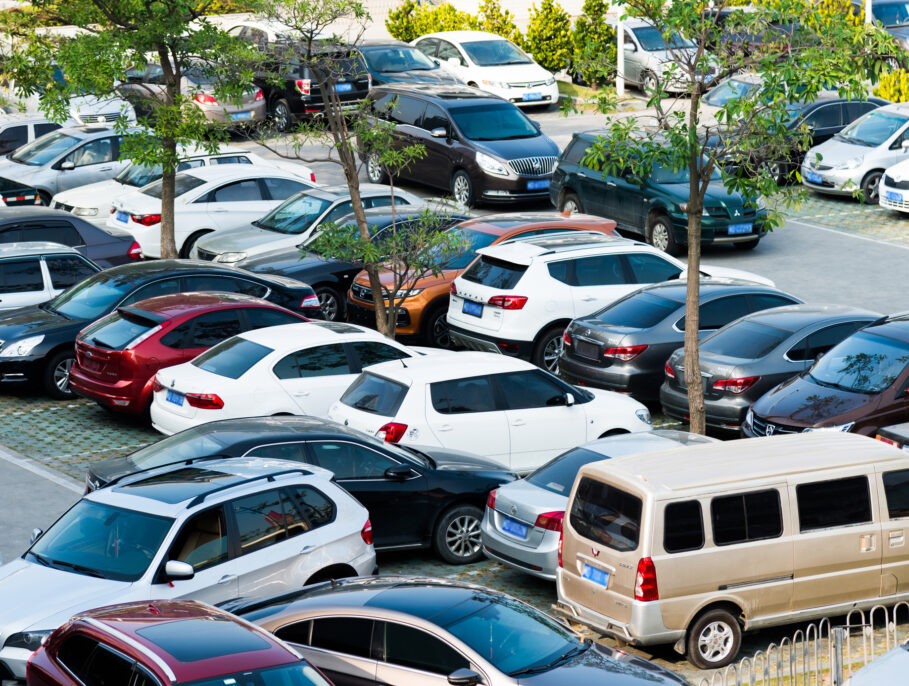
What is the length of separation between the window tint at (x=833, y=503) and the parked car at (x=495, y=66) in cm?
2174

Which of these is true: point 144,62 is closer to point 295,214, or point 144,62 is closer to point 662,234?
point 295,214

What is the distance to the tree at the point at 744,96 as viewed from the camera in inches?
505

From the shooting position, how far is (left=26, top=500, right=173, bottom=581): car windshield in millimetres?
9086

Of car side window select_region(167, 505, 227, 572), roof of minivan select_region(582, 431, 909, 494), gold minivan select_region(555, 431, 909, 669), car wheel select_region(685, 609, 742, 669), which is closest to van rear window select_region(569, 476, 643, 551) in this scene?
gold minivan select_region(555, 431, 909, 669)

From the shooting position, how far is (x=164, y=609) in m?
7.59

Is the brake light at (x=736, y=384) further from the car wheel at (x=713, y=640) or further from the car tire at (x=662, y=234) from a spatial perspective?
the car tire at (x=662, y=234)

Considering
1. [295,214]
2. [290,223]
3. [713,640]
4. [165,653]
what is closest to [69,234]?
[290,223]

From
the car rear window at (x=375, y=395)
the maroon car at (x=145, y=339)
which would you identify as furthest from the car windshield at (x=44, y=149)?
the car rear window at (x=375, y=395)

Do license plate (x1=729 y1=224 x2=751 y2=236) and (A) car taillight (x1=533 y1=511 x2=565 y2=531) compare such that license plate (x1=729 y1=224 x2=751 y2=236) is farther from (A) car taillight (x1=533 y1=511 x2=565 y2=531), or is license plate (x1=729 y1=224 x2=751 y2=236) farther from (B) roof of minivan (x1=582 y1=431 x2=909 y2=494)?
(A) car taillight (x1=533 y1=511 x2=565 y2=531)

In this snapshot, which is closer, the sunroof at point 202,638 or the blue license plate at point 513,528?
the sunroof at point 202,638

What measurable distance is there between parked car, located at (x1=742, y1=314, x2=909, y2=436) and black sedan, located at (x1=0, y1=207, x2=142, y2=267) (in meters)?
10.9

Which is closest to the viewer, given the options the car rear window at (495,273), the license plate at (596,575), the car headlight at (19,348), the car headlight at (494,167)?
the license plate at (596,575)

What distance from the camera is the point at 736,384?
48.0 feet

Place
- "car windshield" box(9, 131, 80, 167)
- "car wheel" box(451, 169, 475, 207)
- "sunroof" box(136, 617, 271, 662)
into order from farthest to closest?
"car windshield" box(9, 131, 80, 167), "car wheel" box(451, 169, 475, 207), "sunroof" box(136, 617, 271, 662)
